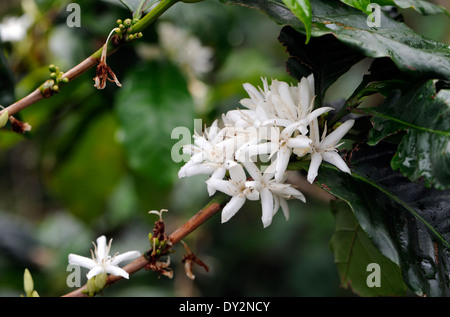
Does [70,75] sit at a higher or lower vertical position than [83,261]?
higher

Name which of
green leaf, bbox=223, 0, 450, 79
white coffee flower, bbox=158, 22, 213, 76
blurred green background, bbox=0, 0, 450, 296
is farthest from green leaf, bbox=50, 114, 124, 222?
green leaf, bbox=223, 0, 450, 79

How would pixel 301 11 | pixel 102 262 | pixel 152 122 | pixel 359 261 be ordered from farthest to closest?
pixel 152 122 < pixel 359 261 < pixel 102 262 < pixel 301 11

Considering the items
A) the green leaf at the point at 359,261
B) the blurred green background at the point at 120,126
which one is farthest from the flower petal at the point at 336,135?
the blurred green background at the point at 120,126

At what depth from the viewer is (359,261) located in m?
0.84

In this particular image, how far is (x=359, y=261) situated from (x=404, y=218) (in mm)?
230

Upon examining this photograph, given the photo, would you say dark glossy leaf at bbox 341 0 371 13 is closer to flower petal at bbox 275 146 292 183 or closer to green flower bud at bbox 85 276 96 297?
flower petal at bbox 275 146 292 183

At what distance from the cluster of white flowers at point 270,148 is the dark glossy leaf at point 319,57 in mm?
34

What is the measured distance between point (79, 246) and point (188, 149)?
60.8 inches

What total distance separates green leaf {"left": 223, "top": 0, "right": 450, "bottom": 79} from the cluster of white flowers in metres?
0.09

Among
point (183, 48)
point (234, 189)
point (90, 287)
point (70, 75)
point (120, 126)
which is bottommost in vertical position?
point (90, 287)

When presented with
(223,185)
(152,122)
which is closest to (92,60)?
(223,185)

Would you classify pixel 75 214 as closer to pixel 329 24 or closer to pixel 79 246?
pixel 79 246

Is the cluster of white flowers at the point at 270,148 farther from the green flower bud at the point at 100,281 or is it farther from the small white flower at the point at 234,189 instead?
the green flower bud at the point at 100,281

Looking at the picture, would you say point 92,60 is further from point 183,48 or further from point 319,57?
point 183,48
